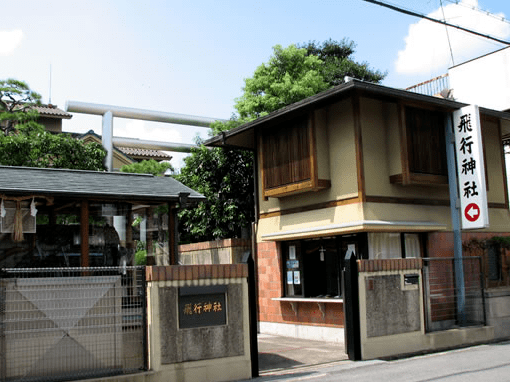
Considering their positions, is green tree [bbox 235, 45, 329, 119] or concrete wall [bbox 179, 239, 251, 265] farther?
green tree [bbox 235, 45, 329, 119]

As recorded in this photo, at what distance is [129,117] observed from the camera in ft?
94.3

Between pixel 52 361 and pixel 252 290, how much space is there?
332cm

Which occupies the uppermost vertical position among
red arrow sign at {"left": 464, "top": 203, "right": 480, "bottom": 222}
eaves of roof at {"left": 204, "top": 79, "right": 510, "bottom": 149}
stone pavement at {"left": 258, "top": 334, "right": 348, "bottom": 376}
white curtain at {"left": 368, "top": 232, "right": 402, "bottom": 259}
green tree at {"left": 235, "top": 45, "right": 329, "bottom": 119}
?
green tree at {"left": 235, "top": 45, "right": 329, "bottom": 119}

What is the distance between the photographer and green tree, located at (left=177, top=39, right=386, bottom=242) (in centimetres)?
1803

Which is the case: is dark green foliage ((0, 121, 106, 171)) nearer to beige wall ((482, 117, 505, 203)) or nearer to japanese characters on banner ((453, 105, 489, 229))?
japanese characters on banner ((453, 105, 489, 229))

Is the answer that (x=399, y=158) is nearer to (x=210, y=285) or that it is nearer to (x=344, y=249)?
(x=344, y=249)

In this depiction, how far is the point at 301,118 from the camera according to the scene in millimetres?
13570

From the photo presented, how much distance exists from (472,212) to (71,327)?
9456 mm

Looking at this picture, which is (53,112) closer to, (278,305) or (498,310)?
(278,305)

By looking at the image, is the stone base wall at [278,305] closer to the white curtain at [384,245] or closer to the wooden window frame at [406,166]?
the white curtain at [384,245]

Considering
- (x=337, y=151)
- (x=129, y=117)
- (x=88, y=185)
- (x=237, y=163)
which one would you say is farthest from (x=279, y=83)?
(x=88, y=185)

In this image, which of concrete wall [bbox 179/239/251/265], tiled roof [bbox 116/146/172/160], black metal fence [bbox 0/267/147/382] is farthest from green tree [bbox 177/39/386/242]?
tiled roof [bbox 116/146/172/160]

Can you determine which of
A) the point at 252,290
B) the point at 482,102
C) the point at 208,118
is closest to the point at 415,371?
the point at 252,290

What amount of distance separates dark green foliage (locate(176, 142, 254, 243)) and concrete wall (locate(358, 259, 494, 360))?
24.6 ft
